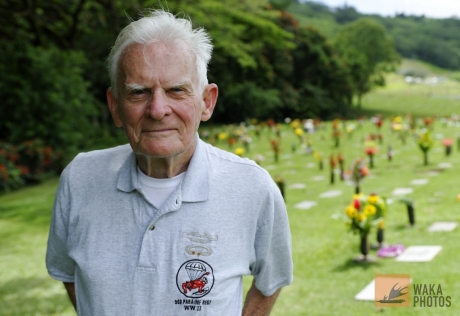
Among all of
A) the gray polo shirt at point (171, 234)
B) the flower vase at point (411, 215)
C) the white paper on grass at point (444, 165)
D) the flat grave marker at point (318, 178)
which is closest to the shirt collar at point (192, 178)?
the gray polo shirt at point (171, 234)

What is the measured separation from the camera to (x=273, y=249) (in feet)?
6.43

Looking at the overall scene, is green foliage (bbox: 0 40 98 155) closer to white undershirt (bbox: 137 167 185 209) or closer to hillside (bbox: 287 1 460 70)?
white undershirt (bbox: 137 167 185 209)

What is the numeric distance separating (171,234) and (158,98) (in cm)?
38

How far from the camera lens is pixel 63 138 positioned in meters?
13.6

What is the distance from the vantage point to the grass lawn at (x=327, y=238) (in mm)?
4941

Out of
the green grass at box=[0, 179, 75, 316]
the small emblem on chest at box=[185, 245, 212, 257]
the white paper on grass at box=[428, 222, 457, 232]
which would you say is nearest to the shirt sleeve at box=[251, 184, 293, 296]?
the small emblem on chest at box=[185, 245, 212, 257]

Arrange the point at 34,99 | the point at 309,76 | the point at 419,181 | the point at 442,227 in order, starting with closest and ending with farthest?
1. the point at 442,227
2. the point at 419,181
3. the point at 34,99
4. the point at 309,76

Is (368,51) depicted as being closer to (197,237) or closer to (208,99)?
(208,99)

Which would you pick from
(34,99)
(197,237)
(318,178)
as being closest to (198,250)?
(197,237)

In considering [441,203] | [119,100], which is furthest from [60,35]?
[119,100]

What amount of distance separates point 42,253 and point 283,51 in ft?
75.9

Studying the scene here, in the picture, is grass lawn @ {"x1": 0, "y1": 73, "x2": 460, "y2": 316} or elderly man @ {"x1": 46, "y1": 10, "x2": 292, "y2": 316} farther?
grass lawn @ {"x1": 0, "y1": 73, "x2": 460, "y2": 316}

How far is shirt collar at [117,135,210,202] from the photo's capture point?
178 centimetres

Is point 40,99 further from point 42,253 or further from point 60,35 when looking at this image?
point 42,253
